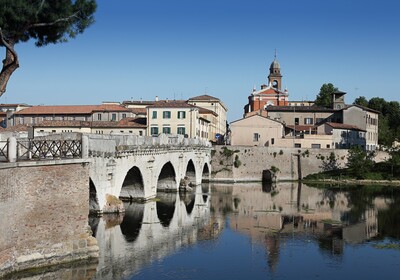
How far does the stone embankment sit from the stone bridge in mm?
7635

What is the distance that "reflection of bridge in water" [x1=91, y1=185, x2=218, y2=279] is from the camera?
27250 mm

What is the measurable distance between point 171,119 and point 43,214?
187 feet

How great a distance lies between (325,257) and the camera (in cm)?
3073

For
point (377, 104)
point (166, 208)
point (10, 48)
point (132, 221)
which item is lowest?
point (132, 221)

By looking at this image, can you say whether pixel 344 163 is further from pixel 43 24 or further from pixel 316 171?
pixel 43 24

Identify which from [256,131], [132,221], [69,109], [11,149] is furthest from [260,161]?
[11,149]

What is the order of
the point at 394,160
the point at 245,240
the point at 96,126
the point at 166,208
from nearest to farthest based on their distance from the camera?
1. the point at 245,240
2. the point at 166,208
3. the point at 394,160
4. the point at 96,126

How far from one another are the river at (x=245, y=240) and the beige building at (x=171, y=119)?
81.4 ft

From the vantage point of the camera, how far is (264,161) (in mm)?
78625

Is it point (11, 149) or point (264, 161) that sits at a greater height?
point (11, 149)

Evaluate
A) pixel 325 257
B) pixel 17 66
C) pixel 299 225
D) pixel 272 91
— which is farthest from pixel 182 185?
pixel 272 91

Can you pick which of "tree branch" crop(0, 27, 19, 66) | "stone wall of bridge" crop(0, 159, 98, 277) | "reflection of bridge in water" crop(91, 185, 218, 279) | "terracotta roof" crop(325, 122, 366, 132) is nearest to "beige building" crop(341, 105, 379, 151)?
"terracotta roof" crop(325, 122, 366, 132)

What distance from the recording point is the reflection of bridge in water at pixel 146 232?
1073 inches

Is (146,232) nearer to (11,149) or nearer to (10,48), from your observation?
(11,149)
